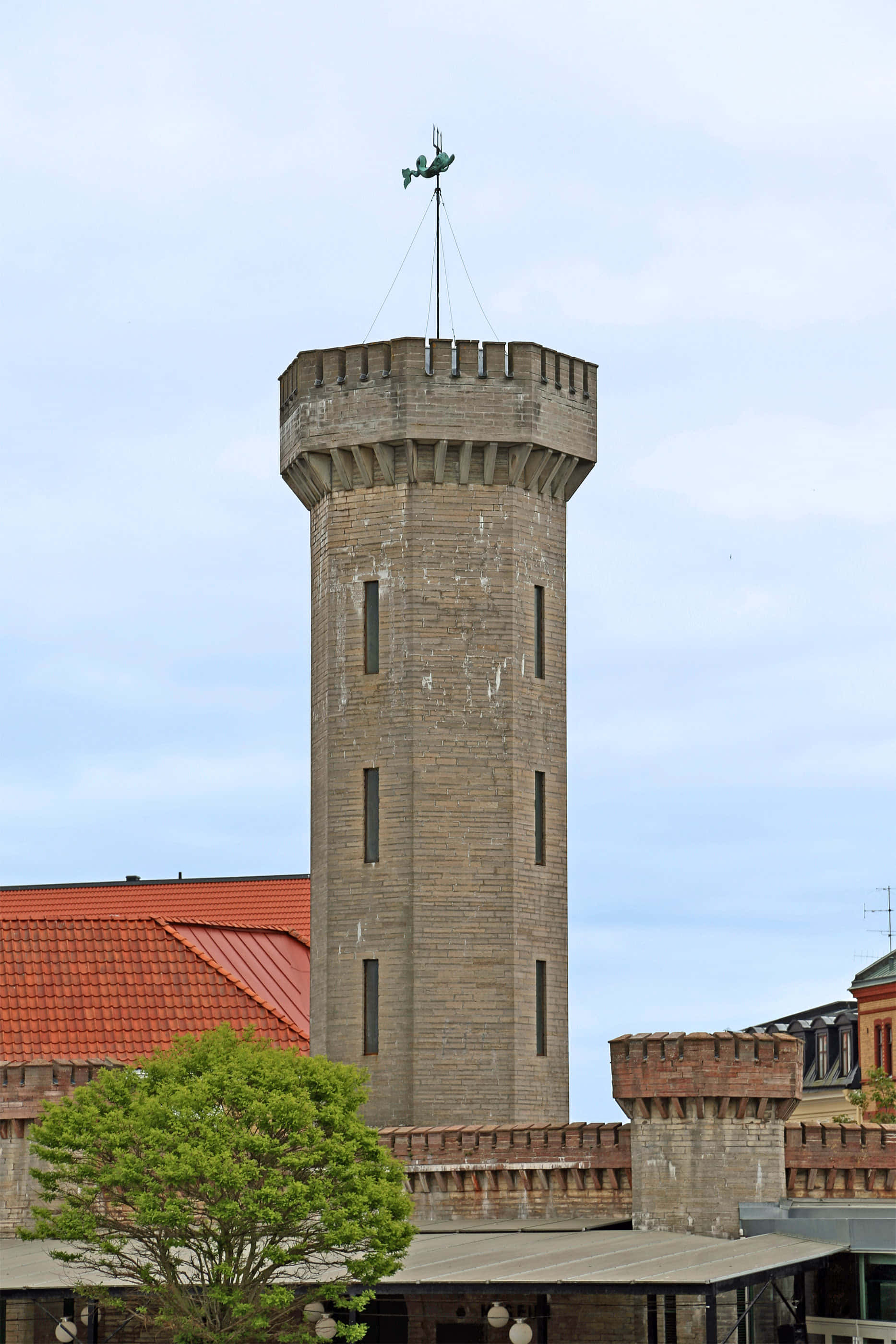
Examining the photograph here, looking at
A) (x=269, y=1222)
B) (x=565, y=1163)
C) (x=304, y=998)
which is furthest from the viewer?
(x=304, y=998)

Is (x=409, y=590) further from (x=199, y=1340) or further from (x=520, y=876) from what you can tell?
(x=199, y=1340)

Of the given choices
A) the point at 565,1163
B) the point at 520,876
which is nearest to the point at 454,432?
the point at 520,876

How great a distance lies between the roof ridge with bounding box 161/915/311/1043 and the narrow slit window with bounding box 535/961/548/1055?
664cm

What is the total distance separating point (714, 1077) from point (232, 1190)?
8.11 meters

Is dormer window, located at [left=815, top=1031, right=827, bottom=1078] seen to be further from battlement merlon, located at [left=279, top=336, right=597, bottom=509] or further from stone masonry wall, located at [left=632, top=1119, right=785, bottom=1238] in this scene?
stone masonry wall, located at [left=632, top=1119, right=785, bottom=1238]

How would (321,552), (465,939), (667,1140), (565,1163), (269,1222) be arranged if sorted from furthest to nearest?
(321,552)
(465,939)
(565,1163)
(667,1140)
(269,1222)

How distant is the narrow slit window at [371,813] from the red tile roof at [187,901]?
52.9ft

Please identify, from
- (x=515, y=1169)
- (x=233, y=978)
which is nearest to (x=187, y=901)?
(x=233, y=978)

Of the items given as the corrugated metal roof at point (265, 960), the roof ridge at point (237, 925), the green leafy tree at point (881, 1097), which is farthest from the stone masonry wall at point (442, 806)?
the green leafy tree at point (881, 1097)

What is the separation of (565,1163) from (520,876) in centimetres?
664

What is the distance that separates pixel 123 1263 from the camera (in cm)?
3319

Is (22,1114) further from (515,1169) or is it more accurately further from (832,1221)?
(832,1221)

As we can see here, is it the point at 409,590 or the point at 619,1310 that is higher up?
the point at 409,590

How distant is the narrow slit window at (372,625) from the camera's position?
42906 mm
